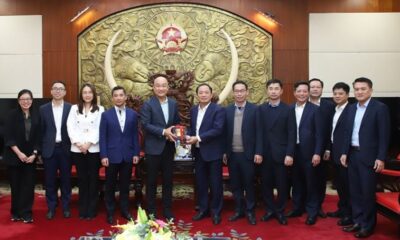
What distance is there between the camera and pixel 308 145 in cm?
407

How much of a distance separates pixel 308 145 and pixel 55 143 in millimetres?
2581

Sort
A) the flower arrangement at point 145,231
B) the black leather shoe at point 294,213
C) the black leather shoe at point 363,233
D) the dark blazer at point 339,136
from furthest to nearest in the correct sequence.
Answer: the black leather shoe at point 294,213 → the dark blazer at point 339,136 → the black leather shoe at point 363,233 → the flower arrangement at point 145,231

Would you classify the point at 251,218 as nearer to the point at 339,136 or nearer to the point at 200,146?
the point at 200,146

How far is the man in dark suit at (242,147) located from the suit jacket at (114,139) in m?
1.00

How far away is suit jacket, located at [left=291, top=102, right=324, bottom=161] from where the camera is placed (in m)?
4.07

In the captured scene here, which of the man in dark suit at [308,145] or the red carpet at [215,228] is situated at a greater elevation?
the man in dark suit at [308,145]

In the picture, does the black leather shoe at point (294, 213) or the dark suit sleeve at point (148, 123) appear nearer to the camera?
the dark suit sleeve at point (148, 123)

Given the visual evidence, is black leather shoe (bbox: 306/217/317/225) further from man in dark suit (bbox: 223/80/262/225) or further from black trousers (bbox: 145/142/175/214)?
black trousers (bbox: 145/142/175/214)

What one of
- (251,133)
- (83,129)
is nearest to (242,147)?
(251,133)

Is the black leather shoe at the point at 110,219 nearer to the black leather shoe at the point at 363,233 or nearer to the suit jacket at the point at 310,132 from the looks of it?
the suit jacket at the point at 310,132

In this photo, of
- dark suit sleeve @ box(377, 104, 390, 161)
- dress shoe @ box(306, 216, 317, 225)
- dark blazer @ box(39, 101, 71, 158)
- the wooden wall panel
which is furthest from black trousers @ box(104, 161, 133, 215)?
the wooden wall panel

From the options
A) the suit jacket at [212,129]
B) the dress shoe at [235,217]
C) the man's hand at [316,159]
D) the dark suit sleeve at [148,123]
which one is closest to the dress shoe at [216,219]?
the dress shoe at [235,217]

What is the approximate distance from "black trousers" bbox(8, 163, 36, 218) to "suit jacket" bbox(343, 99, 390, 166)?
126 inches

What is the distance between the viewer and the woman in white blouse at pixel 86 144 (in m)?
4.14
